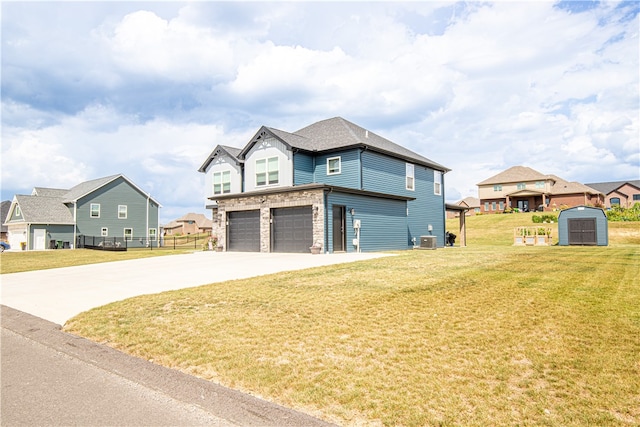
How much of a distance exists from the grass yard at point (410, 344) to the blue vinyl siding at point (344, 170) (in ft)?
47.4

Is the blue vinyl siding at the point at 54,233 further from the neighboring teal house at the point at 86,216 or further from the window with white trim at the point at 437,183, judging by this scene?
the window with white trim at the point at 437,183

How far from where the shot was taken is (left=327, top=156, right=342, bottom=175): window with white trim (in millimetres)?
25328

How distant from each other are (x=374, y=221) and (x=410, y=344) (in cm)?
1846

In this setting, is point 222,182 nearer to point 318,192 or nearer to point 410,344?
point 318,192

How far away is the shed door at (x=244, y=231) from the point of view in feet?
78.8

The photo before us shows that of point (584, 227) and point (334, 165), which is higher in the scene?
point (334, 165)

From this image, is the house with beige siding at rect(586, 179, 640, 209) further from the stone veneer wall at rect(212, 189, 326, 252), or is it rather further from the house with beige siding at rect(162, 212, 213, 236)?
the house with beige siding at rect(162, 212, 213, 236)

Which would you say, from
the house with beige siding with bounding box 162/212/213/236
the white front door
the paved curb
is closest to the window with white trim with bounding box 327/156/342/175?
the paved curb


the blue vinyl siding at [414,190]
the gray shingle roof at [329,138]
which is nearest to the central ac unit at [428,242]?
the blue vinyl siding at [414,190]

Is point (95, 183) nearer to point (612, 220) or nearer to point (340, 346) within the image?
point (340, 346)

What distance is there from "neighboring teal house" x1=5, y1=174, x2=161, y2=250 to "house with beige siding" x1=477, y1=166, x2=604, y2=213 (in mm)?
49078

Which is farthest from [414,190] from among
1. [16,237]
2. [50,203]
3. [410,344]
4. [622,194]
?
[622,194]

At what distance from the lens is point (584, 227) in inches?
1165

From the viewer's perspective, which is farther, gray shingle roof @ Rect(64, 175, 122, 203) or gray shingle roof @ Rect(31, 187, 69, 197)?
gray shingle roof @ Rect(31, 187, 69, 197)
